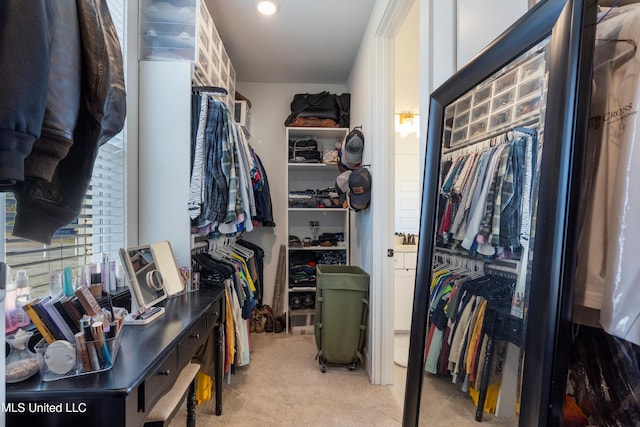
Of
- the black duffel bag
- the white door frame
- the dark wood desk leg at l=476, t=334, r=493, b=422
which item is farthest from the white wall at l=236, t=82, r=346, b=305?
the dark wood desk leg at l=476, t=334, r=493, b=422

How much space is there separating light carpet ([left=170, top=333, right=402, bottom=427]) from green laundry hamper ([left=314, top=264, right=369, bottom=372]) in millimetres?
185

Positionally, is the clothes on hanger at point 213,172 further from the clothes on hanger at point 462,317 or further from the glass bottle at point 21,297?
the clothes on hanger at point 462,317

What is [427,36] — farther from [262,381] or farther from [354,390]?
[262,381]

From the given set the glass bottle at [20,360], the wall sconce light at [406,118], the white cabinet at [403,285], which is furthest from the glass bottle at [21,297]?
the wall sconce light at [406,118]

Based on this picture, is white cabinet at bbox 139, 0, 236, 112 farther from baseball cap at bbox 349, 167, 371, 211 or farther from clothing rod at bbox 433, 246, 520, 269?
clothing rod at bbox 433, 246, 520, 269

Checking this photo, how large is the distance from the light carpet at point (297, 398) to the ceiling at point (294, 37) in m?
2.72

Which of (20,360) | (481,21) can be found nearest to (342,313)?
(20,360)

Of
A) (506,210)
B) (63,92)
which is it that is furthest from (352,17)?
(63,92)

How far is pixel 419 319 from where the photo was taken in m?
1.17

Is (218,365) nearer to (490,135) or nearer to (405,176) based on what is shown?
(490,135)

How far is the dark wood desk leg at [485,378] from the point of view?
859 mm

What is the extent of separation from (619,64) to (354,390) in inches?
89.4

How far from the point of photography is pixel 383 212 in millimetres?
2277

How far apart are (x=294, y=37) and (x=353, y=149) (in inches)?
41.8
